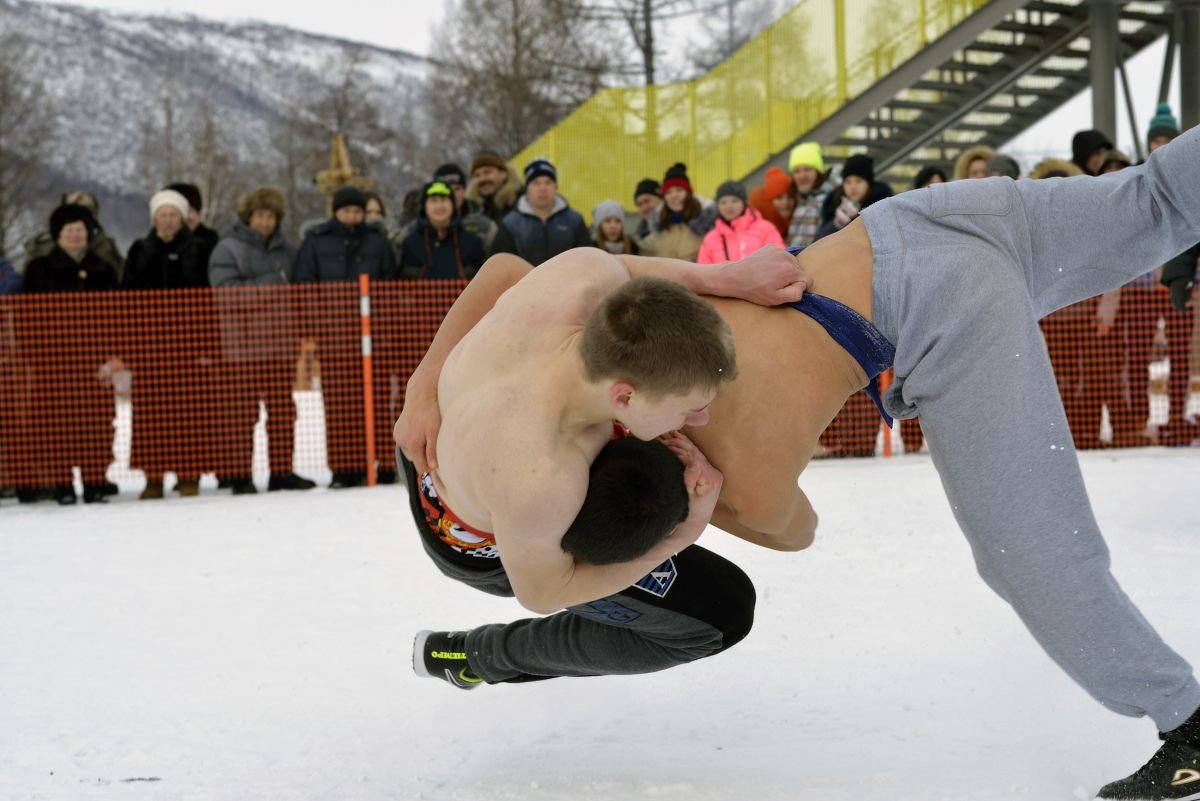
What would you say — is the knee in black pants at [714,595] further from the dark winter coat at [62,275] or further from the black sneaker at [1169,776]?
the dark winter coat at [62,275]

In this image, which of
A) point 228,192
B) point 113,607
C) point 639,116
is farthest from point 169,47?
point 113,607

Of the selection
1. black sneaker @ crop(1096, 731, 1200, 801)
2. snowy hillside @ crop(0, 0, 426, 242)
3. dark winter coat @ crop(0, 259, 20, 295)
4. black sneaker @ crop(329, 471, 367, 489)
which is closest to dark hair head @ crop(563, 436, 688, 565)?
black sneaker @ crop(1096, 731, 1200, 801)

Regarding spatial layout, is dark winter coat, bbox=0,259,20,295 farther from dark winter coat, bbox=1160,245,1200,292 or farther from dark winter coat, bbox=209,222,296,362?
dark winter coat, bbox=1160,245,1200,292

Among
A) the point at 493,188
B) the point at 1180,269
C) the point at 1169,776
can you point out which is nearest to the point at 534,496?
the point at 1169,776

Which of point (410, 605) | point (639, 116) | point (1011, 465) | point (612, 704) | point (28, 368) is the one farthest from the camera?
point (639, 116)

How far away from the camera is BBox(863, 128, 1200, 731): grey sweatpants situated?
2.38 meters

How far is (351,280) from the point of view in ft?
26.0

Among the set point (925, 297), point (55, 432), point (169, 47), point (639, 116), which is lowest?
point (55, 432)

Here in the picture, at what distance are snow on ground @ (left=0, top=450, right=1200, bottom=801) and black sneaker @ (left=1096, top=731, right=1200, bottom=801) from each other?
14cm

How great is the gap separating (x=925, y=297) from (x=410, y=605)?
267 cm

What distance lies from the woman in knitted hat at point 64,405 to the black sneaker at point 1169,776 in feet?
21.8

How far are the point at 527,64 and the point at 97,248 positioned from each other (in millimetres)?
15850

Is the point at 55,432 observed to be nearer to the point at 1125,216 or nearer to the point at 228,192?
the point at 1125,216

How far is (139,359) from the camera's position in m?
7.60
